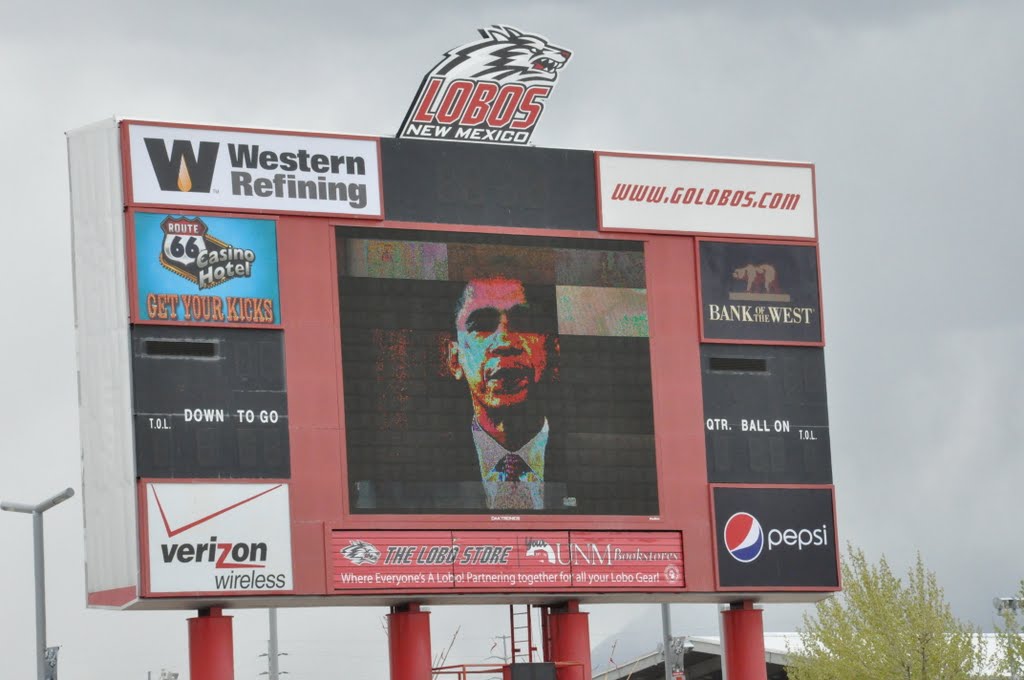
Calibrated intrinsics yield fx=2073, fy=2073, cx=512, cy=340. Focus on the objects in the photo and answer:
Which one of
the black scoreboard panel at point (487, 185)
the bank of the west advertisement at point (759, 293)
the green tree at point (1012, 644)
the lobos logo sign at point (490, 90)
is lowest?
the green tree at point (1012, 644)

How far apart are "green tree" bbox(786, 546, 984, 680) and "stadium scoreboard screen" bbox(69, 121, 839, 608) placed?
41.5 feet

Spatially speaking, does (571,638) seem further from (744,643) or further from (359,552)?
(359,552)

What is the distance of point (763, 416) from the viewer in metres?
31.2

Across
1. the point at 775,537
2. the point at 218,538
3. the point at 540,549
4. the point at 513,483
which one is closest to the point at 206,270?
the point at 218,538

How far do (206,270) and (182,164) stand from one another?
154 centimetres

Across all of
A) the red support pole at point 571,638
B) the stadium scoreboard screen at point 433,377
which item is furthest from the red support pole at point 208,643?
the red support pole at point 571,638

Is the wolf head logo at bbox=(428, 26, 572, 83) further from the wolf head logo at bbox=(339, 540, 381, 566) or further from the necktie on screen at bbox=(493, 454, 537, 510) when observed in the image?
the wolf head logo at bbox=(339, 540, 381, 566)

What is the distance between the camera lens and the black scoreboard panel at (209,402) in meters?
27.7

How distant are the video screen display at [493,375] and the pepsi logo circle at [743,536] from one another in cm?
136

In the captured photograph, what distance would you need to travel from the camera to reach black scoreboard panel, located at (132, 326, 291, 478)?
27719 mm

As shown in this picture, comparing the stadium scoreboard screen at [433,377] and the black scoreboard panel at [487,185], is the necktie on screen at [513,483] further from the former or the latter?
the black scoreboard panel at [487,185]

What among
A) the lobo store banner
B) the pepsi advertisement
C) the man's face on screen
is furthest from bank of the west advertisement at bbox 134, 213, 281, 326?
the pepsi advertisement

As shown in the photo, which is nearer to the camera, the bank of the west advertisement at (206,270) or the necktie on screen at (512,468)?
the bank of the west advertisement at (206,270)

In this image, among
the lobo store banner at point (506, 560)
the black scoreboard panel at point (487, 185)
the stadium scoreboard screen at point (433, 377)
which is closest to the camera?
the stadium scoreboard screen at point (433, 377)
